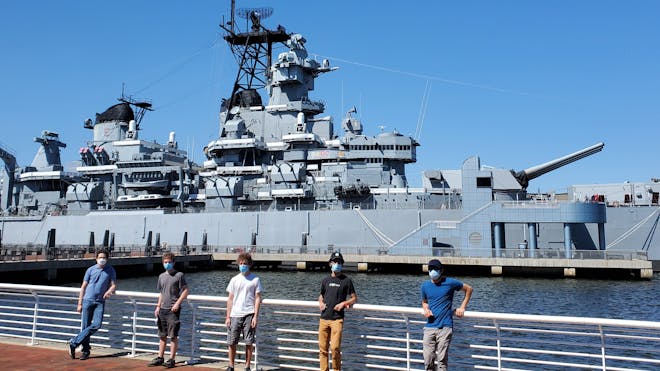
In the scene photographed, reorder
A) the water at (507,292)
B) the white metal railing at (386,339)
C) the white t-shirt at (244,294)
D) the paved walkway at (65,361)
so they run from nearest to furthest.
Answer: the white metal railing at (386,339) → the white t-shirt at (244,294) → the paved walkway at (65,361) → the water at (507,292)

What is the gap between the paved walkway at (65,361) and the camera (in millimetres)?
6742

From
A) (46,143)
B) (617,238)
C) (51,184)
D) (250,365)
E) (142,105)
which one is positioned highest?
(142,105)

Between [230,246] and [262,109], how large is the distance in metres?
13.1

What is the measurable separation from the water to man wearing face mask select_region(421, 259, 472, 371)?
11.8 meters

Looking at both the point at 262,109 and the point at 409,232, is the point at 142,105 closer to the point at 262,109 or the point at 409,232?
the point at 262,109

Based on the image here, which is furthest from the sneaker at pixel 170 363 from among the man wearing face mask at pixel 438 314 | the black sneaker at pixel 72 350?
the man wearing face mask at pixel 438 314

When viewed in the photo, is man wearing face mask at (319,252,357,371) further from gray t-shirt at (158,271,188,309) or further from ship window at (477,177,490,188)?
ship window at (477,177,490,188)

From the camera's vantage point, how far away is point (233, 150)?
4244 cm

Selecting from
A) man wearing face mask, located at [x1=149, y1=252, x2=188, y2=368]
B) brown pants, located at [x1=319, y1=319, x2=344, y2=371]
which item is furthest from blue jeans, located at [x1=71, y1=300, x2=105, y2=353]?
brown pants, located at [x1=319, y1=319, x2=344, y2=371]

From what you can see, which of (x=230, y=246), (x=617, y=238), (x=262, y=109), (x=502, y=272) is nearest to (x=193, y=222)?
(x=230, y=246)

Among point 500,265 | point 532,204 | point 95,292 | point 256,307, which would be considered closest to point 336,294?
point 256,307

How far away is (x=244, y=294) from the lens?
660cm

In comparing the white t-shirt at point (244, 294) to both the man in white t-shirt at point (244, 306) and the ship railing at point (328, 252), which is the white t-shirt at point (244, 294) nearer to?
the man in white t-shirt at point (244, 306)

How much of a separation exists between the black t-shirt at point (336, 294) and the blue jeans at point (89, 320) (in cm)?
357
